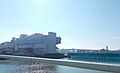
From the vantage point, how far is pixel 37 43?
77.9 metres

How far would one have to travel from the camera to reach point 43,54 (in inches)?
2884

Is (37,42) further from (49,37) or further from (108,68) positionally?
(108,68)

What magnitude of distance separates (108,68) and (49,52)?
2293 inches

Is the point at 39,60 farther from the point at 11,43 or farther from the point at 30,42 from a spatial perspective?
the point at 11,43

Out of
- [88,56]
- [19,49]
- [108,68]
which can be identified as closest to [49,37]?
[19,49]

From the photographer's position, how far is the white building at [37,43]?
75.6m

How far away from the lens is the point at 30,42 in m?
79.6

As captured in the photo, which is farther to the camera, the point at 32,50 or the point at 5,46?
the point at 5,46

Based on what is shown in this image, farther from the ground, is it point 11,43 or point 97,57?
point 11,43

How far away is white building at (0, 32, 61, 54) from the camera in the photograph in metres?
75.6

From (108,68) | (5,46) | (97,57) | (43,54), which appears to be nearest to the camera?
(108,68)

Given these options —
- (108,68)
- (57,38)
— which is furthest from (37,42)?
(108,68)

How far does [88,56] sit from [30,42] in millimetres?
24091

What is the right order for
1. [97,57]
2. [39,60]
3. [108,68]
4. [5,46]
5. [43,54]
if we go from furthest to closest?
[5,46], [97,57], [43,54], [39,60], [108,68]
